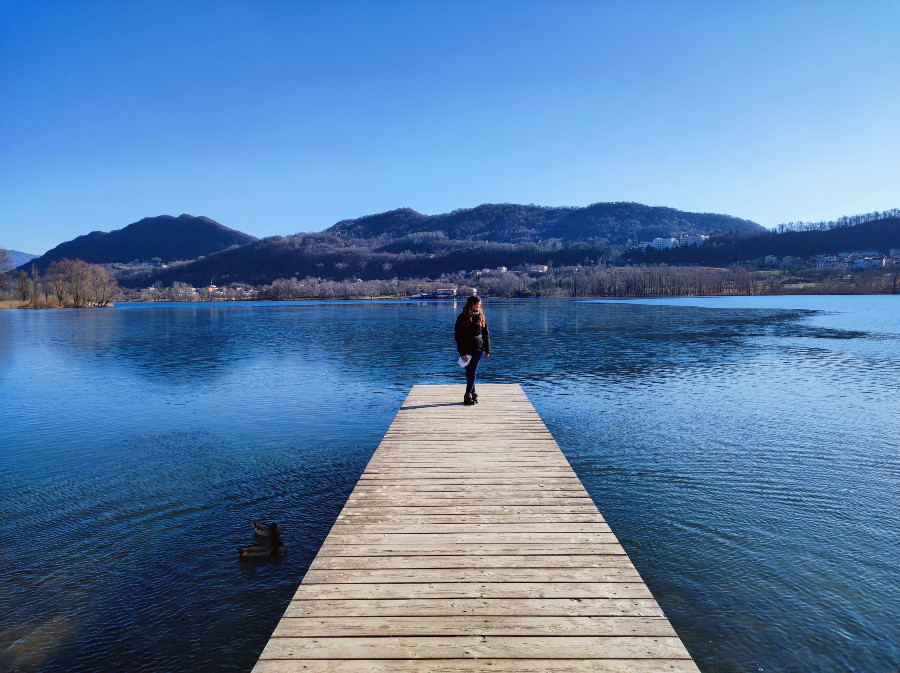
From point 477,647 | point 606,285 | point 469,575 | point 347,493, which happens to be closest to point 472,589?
point 469,575

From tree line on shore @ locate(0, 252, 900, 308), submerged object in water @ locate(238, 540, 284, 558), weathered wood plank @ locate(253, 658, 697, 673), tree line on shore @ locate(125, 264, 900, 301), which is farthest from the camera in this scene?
tree line on shore @ locate(125, 264, 900, 301)

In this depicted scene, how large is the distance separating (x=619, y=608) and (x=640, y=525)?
4.33m

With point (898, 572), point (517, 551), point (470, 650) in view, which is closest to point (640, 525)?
point (898, 572)

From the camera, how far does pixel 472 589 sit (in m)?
4.51

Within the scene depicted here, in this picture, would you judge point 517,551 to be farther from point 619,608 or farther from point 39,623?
point 39,623

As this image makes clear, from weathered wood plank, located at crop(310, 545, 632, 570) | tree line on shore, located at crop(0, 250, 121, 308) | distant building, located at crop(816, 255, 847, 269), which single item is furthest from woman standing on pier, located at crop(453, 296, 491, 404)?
distant building, located at crop(816, 255, 847, 269)

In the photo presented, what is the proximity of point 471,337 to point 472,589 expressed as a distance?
301 inches

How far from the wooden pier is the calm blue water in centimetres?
149

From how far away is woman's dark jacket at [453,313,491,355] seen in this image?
11.9m

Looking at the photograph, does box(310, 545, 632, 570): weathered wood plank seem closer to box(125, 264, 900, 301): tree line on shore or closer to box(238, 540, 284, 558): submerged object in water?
box(238, 540, 284, 558): submerged object in water

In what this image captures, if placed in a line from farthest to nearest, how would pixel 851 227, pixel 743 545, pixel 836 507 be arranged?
pixel 851 227
pixel 836 507
pixel 743 545

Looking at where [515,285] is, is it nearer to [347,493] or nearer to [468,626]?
[347,493]

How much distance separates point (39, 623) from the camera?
608cm

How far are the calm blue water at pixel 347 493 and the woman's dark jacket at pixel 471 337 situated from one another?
9.47 feet
